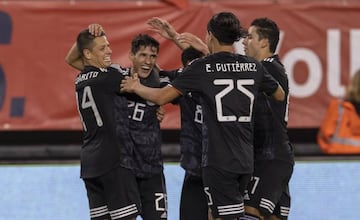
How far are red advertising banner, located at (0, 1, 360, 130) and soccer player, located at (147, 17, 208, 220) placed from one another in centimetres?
441

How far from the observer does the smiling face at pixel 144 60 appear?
6035 mm

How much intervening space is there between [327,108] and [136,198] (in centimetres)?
571

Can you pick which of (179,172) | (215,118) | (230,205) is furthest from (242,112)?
(179,172)

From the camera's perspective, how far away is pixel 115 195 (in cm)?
562

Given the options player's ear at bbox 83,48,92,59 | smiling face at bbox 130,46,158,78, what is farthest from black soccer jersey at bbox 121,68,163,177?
player's ear at bbox 83,48,92,59

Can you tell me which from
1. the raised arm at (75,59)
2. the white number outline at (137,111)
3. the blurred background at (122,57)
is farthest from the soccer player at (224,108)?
the blurred background at (122,57)

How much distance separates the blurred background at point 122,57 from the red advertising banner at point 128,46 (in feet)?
0.04

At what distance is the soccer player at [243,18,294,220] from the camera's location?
5926 millimetres

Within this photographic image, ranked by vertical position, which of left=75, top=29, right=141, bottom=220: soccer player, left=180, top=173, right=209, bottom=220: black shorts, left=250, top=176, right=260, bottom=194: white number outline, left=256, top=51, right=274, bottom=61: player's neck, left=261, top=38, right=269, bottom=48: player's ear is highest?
left=261, top=38, right=269, bottom=48: player's ear

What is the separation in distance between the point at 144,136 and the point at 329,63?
5.57 meters

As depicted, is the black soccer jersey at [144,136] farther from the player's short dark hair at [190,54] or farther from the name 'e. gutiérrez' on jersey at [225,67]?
the name 'e. gutiérrez' on jersey at [225,67]

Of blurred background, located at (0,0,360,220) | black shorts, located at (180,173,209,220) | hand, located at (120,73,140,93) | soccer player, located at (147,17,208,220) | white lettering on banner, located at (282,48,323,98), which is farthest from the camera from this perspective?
white lettering on banner, located at (282,48,323,98)

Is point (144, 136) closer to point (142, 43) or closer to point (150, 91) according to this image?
point (150, 91)

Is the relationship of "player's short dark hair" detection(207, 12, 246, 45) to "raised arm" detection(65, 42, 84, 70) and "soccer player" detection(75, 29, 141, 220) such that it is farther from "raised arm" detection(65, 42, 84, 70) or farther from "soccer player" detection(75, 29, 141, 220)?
"raised arm" detection(65, 42, 84, 70)
